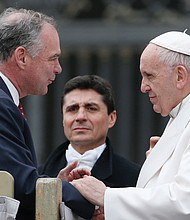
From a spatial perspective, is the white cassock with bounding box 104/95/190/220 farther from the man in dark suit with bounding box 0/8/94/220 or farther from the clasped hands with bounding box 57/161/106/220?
the man in dark suit with bounding box 0/8/94/220

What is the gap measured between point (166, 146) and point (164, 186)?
0.33m

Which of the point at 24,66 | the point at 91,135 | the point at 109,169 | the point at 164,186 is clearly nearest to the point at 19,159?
the point at 24,66

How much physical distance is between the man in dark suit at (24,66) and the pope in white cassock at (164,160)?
20cm

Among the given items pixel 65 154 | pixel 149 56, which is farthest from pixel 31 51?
pixel 65 154

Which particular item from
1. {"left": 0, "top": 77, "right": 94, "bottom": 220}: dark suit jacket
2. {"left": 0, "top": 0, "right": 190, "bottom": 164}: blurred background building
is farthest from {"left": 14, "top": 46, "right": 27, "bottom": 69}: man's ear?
{"left": 0, "top": 0, "right": 190, "bottom": 164}: blurred background building

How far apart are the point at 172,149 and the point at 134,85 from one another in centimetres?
808

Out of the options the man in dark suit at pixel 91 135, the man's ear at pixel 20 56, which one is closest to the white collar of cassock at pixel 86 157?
the man in dark suit at pixel 91 135

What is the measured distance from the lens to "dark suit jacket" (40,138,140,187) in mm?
6086

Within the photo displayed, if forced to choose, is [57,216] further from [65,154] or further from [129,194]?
[65,154]

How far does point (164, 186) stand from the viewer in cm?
484

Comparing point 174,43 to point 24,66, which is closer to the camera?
point 24,66

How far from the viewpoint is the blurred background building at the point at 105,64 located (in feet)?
42.1

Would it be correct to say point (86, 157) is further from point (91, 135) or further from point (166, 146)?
point (166, 146)

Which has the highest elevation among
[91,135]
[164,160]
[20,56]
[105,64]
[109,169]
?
[20,56]
